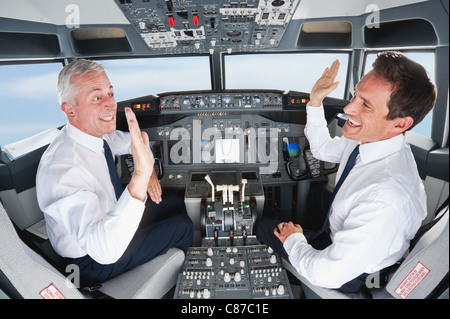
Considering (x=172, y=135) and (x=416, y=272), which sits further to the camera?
(x=172, y=135)

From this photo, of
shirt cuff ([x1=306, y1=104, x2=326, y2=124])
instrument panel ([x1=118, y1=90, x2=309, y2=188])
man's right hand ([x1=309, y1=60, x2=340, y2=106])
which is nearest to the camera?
man's right hand ([x1=309, y1=60, x2=340, y2=106])

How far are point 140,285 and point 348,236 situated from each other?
100 cm

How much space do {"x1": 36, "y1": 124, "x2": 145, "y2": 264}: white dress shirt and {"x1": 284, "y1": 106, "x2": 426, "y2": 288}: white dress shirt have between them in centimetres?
80

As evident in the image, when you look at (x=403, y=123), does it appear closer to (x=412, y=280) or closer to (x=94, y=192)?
(x=412, y=280)

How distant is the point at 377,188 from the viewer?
1.01 meters

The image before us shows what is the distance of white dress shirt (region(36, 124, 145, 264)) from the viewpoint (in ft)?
3.36

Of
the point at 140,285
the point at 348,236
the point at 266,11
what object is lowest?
the point at 140,285

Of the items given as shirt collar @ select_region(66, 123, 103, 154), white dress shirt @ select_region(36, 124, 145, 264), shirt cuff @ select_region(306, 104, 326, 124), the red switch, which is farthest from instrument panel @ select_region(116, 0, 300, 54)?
white dress shirt @ select_region(36, 124, 145, 264)

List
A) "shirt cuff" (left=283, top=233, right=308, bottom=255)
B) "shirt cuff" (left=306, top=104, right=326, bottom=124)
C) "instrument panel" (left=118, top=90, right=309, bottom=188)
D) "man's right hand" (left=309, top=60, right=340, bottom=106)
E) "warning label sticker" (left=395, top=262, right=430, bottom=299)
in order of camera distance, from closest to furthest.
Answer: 1. "warning label sticker" (left=395, top=262, right=430, bottom=299)
2. "shirt cuff" (left=283, top=233, right=308, bottom=255)
3. "man's right hand" (left=309, top=60, right=340, bottom=106)
4. "shirt cuff" (left=306, top=104, right=326, bottom=124)
5. "instrument panel" (left=118, top=90, right=309, bottom=188)

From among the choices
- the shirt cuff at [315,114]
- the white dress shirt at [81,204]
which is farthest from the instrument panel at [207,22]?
the white dress shirt at [81,204]

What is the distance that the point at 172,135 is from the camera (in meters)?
2.36

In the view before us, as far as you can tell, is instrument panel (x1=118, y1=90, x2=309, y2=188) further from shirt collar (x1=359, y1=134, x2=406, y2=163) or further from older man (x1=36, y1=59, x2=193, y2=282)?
shirt collar (x1=359, y1=134, x2=406, y2=163)
